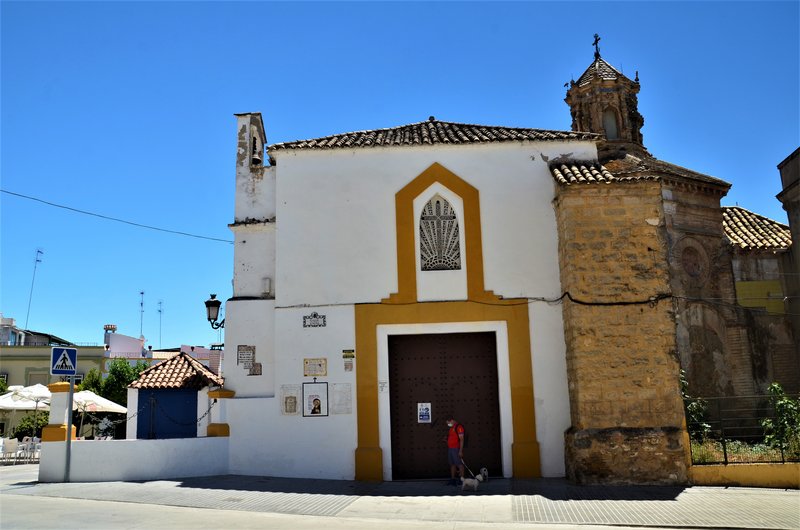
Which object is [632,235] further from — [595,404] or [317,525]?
[317,525]

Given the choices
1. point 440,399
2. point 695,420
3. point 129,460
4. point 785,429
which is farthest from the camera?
point 695,420

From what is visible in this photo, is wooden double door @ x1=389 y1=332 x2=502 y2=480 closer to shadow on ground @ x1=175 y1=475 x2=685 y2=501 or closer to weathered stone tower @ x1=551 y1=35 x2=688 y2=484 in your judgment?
shadow on ground @ x1=175 y1=475 x2=685 y2=501

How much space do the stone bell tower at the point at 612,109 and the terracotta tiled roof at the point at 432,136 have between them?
1221 cm

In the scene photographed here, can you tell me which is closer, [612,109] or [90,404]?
[90,404]

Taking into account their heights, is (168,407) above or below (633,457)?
above

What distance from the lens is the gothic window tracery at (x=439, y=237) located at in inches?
539

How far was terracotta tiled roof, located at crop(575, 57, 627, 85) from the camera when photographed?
26688mm

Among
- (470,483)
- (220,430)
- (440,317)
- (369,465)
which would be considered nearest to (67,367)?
(220,430)

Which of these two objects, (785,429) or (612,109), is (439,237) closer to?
(785,429)

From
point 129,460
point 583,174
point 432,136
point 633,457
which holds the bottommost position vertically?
point 633,457

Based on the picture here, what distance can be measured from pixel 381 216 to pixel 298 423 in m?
4.37

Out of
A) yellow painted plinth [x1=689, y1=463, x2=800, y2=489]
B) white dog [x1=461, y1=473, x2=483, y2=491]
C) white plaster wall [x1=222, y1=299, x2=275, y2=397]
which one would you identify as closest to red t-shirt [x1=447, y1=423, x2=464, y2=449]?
white dog [x1=461, y1=473, x2=483, y2=491]

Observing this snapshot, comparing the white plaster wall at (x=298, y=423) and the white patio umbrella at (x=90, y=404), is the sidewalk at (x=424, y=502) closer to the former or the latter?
the white plaster wall at (x=298, y=423)

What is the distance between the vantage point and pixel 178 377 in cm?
1716
